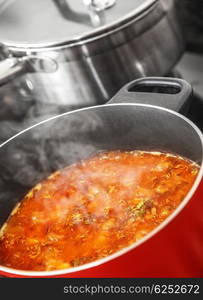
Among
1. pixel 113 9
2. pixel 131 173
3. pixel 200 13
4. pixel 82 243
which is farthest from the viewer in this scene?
pixel 200 13

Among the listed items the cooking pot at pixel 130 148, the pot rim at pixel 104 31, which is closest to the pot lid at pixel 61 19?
the pot rim at pixel 104 31

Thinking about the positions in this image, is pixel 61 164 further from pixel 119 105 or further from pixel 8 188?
pixel 119 105

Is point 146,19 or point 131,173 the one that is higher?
point 146,19

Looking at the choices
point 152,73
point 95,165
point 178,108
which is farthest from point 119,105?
point 152,73

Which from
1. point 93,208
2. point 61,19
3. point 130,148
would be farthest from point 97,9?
point 93,208

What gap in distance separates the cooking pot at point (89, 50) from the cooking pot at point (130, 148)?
12cm

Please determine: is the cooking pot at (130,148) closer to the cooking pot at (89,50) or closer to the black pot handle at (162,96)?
the black pot handle at (162,96)

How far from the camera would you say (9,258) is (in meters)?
0.99

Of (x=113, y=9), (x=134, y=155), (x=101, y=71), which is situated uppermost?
(x=113, y=9)

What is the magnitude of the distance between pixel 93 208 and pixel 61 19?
2.14 ft

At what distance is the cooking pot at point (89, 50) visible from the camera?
122cm

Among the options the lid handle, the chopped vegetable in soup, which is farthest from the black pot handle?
the lid handle

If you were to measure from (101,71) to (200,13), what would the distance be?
583mm

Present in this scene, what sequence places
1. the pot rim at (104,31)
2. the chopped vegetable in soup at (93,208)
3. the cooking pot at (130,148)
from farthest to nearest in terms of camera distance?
1. the pot rim at (104,31)
2. the chopped vegetable in soup at (93,208)
3. the cooking pot at (130,148)
